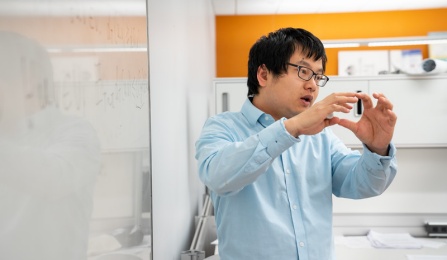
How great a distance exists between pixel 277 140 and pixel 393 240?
1877mm

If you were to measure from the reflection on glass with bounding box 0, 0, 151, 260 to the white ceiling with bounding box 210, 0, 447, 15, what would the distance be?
4.63 m

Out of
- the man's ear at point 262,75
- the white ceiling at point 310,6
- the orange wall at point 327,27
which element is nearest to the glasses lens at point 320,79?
the man's ear at point 262,75

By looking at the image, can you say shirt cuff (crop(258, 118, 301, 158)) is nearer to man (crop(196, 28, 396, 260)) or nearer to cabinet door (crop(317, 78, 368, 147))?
man (crop(196, 28, 396, 260))

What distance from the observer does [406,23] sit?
573 cm

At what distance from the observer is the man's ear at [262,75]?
1276 mm

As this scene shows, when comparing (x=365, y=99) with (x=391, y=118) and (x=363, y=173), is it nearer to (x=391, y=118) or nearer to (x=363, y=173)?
(x=391, y=118)

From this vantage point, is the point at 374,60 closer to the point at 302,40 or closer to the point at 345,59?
the point at 345,59

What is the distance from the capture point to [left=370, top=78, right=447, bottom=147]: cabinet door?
261 cm

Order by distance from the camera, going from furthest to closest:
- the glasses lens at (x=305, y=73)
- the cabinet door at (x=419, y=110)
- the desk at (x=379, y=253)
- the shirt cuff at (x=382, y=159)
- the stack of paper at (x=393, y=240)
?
the cabinet door at (x=419, y=110), the stack of paper at (x=393, y=240), the desk at (x=379, y=253), the glasses lens at (x=305, y=73), the shirt cuff at (x=382, y=159)

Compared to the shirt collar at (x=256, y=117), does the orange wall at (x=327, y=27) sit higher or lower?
higher

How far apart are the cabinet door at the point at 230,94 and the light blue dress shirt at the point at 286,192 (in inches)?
55.8

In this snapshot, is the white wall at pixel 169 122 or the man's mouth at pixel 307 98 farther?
the man's mouth at pixel 307 98

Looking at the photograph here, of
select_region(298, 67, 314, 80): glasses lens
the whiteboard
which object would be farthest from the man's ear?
the whiteboard

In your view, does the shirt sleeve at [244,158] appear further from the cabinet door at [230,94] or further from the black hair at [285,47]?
the cabinet door at [230,94]
